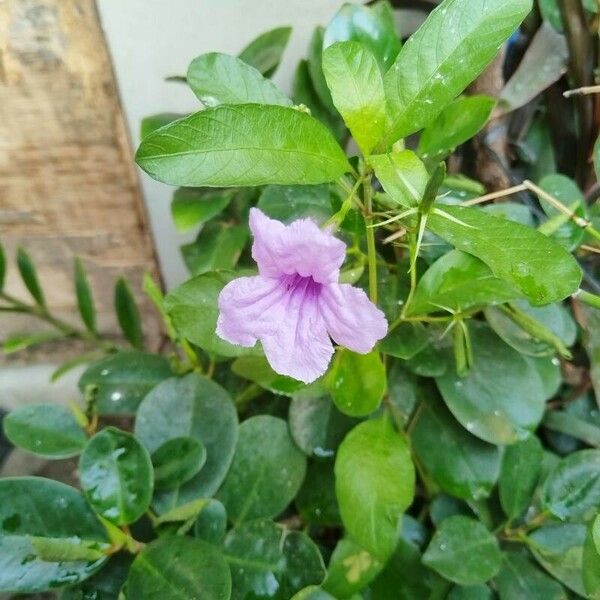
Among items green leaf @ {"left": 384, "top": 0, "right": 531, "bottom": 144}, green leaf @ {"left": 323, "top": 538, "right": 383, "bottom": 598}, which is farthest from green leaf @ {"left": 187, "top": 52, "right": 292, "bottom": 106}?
green leaf @ {"left": 323, "top": 538, "right": 383, "bottom": 598}

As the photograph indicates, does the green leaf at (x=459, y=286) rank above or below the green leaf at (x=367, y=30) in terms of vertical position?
below

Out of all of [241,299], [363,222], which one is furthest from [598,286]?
[241,299]

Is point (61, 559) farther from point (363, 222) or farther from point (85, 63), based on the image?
point (85, 63)

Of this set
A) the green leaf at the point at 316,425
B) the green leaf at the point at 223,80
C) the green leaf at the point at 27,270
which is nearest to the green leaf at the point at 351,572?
the green leaf at the point at 316,425

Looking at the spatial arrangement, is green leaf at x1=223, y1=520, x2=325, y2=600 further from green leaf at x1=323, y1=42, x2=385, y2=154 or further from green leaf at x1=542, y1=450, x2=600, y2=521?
green leaf at x1=323, y1=42, x2=385, y2=154

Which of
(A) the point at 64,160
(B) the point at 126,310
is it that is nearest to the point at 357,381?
(B) the point at 126,310

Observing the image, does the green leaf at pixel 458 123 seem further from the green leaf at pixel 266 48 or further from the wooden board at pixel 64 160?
the wooden board at pixel 64 160
